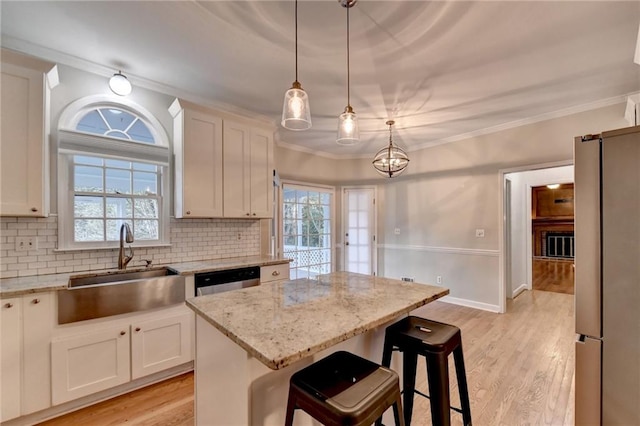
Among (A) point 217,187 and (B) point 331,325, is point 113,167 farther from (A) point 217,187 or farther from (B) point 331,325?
(B) point 331,325

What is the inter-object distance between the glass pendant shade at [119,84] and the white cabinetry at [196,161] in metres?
0.38

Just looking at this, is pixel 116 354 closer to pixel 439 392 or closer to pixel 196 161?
pixel 196 161

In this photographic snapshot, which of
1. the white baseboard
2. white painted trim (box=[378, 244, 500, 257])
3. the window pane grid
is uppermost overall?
the window pane grid

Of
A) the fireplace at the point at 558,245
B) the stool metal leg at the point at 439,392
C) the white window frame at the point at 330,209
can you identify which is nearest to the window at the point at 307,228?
the white window frame at the point at 330,209

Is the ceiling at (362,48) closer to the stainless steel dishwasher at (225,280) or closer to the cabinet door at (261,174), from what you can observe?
the cabinet door at (261,174)

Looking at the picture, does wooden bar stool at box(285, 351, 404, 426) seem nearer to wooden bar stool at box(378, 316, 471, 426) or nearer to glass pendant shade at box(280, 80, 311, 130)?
wooden bar stool at box(378, 316, 471, 426)

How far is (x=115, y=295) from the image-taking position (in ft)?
6.66

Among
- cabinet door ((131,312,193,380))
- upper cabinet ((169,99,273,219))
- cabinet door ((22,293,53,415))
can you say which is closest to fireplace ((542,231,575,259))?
upper cabinet ((169,99,273,219))

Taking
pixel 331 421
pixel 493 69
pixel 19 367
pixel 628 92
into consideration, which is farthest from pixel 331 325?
pixel 628 92

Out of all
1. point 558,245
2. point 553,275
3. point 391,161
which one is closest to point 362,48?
point 391,161

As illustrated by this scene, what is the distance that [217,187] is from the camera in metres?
2.88

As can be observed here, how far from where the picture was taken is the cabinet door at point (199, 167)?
268cm

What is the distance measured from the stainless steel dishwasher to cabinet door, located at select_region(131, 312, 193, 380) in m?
0.25

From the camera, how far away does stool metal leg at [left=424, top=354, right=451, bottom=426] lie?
4.29 ft
